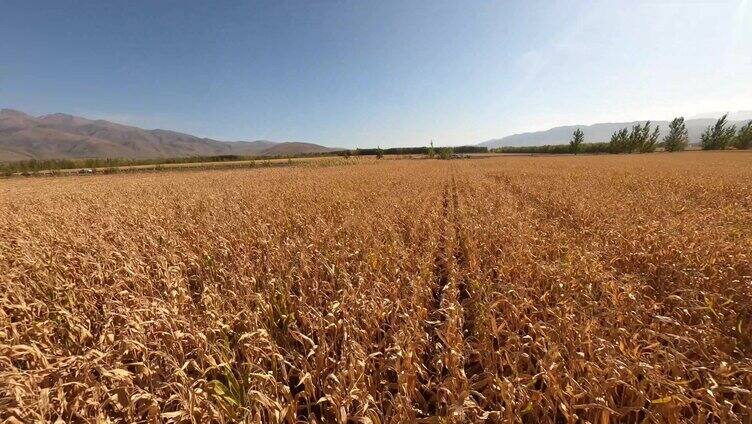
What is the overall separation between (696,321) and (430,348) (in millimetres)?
3362

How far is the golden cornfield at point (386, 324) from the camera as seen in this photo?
95.8 inches

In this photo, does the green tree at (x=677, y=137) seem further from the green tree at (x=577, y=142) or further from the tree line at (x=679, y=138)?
the green tree at (x=577, y=142)

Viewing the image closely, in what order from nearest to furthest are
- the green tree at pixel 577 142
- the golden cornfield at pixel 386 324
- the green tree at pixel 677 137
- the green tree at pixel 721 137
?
1. the golden cornfield at pixel 386 324
2. the green tree at pixel 721 137
3. the green tree at pixel 677 137
4. the green tree at pixel 577 142

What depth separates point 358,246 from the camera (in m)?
6.03

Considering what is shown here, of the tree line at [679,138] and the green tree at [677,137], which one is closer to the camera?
the tree line at [679,138]

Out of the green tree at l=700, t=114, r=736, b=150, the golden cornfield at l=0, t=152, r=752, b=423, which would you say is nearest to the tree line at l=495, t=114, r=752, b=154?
the green tree at l=700, t=114, r=736, b=150

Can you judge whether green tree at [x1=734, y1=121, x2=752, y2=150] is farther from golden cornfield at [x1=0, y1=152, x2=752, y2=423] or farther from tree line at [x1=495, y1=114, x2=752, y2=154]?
golden cornfield at [x1=0, y1=152, x2=752, y2=423]

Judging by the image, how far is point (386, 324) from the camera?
3686 millimetres

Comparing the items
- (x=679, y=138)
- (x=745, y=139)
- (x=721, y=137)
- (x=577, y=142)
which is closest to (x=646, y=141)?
(x=679, y=138)

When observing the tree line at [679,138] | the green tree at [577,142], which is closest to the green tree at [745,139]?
the tree line at [679,138]

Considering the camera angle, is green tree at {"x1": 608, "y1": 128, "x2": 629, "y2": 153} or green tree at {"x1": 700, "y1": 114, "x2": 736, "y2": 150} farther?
green tree at {"x1": 608, "y1": 128, "x2": 629, "y2": 153}

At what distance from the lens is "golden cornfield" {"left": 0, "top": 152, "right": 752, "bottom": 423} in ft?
7.98

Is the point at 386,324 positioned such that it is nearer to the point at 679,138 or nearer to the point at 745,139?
the point at 679,138

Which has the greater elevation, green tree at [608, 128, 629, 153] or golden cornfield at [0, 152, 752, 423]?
green tree at [608, 128, 629, 153]
